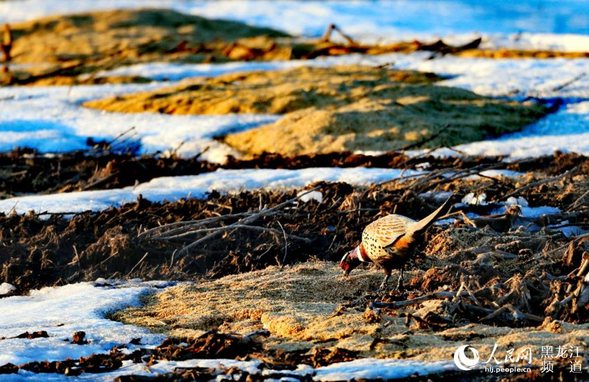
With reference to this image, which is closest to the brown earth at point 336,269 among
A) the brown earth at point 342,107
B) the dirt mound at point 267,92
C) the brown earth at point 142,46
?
the brown earth at point 342,107

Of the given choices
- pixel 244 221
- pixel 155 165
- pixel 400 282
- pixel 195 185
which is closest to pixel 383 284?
pixel 400 282

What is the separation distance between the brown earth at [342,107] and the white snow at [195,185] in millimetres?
1057

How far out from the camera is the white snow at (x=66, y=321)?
4.29 m

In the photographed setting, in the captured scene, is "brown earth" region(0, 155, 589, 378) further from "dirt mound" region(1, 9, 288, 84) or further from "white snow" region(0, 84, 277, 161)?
"dirt mound" region(1, 9, 288, 84)

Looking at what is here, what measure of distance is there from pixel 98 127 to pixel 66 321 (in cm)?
610

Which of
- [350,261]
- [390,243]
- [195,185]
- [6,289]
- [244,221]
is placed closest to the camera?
[390,243]

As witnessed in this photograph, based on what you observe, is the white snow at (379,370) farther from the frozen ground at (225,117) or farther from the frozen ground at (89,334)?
the frozen ground at (225,117)

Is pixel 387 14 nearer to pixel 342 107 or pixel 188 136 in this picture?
pixel 342 107

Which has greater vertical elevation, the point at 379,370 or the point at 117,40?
the point at 117,40

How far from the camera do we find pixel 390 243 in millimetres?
5074

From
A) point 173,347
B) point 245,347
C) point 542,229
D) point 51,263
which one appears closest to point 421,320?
point 245,347

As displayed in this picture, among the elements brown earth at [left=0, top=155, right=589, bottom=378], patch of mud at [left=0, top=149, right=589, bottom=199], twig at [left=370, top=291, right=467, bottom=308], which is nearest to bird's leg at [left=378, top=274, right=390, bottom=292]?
brown earth at [left=0, top=155, right=589, bottom=378]

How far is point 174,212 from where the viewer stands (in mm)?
6926

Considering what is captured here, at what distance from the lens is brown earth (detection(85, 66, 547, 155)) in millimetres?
9336
